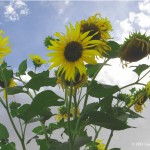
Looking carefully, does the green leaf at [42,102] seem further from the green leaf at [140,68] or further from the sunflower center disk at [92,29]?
the green leaf at [140,68]

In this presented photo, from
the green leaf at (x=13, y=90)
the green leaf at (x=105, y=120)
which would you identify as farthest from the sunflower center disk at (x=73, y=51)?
the green leaf at (x=13, y=90)

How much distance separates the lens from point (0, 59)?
166 cm

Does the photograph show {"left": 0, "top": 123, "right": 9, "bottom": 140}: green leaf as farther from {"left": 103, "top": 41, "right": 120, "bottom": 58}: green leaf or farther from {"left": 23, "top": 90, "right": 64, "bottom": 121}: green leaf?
{"left": 103, "top": 41, "right": 120, "bottom": 58}: green leaf

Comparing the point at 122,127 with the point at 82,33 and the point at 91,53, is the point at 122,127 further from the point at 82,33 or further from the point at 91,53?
the point at 82,33

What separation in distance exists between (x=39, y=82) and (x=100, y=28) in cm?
39

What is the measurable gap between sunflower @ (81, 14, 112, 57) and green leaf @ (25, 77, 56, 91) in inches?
10.4

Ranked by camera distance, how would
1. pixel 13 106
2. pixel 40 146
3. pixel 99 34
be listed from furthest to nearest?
pixel 13 106 < pixel 40 146 < pixel 99 34

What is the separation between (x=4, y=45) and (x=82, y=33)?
0.36m

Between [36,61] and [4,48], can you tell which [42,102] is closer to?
[4,48]

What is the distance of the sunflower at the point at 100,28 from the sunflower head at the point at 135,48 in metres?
0.12

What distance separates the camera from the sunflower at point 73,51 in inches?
62.1

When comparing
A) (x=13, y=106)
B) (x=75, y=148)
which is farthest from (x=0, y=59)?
(x=13, y=106)

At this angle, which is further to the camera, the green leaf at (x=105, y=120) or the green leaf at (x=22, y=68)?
the green leaf at (x=22, y=68)

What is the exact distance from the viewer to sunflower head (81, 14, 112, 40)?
172cm
